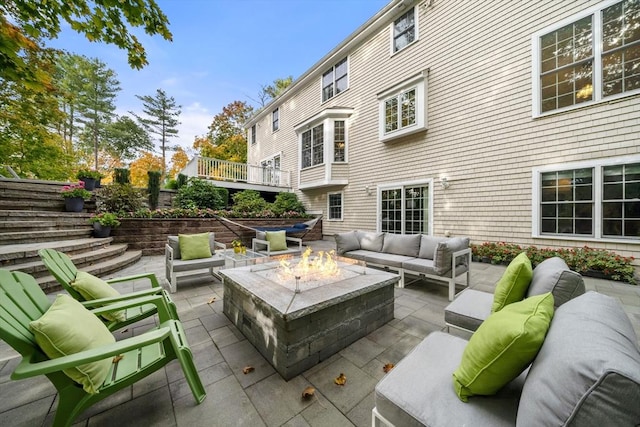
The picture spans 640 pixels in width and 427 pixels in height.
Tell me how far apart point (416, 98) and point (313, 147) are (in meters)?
4.28

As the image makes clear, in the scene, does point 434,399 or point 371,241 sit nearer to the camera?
point 434,399

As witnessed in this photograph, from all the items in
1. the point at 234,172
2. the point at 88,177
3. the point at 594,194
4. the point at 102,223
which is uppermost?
the point at 234,172

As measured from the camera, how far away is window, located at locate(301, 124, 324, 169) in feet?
30.8

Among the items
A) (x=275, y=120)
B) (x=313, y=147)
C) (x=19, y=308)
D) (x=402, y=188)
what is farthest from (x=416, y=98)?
(x=275, y=120)

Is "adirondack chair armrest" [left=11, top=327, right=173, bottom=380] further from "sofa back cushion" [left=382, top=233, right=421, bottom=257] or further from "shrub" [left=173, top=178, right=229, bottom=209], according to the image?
"shrub" [left=173, top=178, right=229, bottom=209]

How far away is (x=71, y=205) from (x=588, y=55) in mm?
11961

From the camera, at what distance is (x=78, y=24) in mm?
2551

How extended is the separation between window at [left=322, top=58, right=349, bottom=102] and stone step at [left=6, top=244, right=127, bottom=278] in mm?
8824

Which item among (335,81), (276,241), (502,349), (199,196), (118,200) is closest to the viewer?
(502,349)

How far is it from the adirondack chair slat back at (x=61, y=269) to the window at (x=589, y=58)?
808 cm

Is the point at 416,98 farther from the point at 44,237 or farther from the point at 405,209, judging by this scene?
the point at 44,237

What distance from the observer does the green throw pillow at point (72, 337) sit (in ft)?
4.17

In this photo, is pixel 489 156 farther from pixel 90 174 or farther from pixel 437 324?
pixel 90 174

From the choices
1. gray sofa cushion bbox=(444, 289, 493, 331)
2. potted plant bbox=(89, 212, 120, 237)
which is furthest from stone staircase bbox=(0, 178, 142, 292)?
gray sofa cushion bbox=(444, 289, 493, 331)
